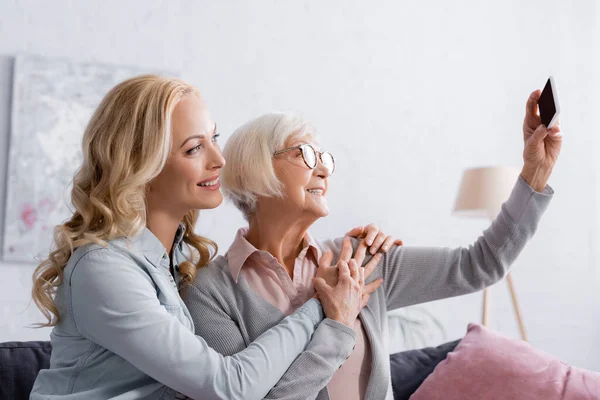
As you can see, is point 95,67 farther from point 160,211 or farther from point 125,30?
point 160,211

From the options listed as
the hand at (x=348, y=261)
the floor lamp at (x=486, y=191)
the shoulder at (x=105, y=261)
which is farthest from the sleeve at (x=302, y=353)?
the floor lamp at (x=486, y=191)

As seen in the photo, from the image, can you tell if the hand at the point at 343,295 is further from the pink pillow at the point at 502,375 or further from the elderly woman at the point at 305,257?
the pink pillow at the point at 502,375

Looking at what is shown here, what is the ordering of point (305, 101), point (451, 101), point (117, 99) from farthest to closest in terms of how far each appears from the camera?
point (451, 101) < point (305, 101) < point (117, 99)

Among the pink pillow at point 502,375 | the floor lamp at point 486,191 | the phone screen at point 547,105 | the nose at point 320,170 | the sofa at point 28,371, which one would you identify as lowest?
the sofa at point 28,371

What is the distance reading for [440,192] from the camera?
157 inches

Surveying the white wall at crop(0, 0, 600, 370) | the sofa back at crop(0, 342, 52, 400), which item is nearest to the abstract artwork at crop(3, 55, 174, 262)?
the white wall at crop(0, 0, 600, 370)

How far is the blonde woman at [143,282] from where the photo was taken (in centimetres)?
148

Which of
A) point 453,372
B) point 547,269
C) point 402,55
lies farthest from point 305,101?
point 453,372

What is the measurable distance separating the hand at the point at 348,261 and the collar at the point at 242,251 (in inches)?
2.0

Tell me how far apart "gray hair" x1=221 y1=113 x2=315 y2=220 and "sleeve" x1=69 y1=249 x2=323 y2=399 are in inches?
15.8

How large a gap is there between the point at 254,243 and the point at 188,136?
393 mm

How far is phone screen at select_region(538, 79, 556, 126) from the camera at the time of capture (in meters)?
1.60

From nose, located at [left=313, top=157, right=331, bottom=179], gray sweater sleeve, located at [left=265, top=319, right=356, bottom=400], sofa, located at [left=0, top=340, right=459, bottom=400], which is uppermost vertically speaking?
nose, located at [left=313, top=157, right=331, bottom=179]

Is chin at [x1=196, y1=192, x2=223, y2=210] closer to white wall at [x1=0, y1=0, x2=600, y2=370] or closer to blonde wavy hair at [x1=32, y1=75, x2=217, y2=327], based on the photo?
blonde wavy hair at [x1=32, y1=75, x2=217, y2=327]
